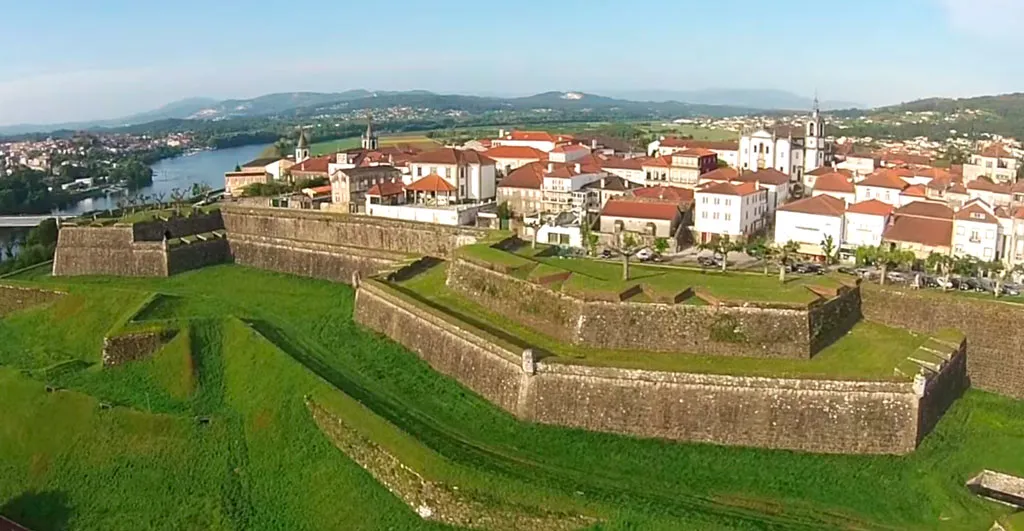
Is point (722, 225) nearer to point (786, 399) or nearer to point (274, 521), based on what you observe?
point (786, 399)

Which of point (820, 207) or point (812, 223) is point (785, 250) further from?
point (820, 207)

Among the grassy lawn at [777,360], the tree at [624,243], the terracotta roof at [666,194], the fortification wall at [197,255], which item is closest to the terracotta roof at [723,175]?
the terracotta roof at [666,194]

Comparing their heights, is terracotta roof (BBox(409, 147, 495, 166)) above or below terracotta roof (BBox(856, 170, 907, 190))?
above

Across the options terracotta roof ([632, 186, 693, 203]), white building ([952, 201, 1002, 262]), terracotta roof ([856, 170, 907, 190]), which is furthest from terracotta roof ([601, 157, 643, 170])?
white building ([952, 201, 1002, 262])

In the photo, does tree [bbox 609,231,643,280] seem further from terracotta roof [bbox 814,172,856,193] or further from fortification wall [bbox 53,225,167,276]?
fortification wall [bbox 53,225,167,276]

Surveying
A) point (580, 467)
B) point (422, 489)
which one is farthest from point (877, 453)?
point (422, 489)

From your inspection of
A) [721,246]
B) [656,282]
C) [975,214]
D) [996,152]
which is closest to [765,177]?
[721,246]

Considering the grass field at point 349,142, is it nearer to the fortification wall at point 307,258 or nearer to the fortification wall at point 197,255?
the fortification wall at point 197,255
